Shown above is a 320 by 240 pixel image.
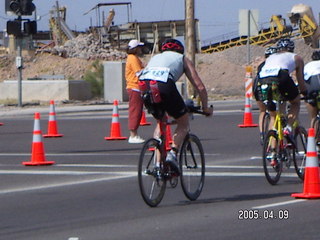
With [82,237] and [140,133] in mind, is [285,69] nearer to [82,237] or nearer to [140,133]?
[82,237]

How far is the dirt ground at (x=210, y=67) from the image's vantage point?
1859 inches

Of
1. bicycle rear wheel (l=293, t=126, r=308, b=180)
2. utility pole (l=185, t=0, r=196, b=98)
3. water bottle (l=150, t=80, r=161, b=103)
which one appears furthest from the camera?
utility pole (l=185, t=0, r=196, b=98)

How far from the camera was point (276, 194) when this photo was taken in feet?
35.8

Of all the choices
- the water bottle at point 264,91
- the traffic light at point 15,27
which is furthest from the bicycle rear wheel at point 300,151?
the traffic light at point 15,27

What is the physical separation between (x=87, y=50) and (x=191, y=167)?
186 feet

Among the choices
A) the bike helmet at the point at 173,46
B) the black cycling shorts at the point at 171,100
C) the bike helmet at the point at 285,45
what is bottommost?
the black cycling shorts at the point at 171,100

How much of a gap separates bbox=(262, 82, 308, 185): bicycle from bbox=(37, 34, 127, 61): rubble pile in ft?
167

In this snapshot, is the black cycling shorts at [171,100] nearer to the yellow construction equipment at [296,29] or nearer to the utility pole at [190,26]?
the utility pole at [190,26]

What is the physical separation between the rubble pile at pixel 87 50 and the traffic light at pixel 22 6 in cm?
3444

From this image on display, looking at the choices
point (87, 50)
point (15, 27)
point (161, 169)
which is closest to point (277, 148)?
point (161, 169)

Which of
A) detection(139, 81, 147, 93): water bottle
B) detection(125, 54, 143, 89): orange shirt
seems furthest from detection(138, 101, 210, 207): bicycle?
detection(125, 54, 143, 89): orange shirt

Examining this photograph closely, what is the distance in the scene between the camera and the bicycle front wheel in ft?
34.3

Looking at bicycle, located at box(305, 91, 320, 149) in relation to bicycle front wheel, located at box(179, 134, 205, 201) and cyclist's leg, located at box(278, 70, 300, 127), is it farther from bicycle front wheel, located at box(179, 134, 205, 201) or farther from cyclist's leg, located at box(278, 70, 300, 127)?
bicycle front wheel, located at box(179, 134, 205, 201)

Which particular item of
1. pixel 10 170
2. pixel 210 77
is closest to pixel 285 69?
pixel 10 170
